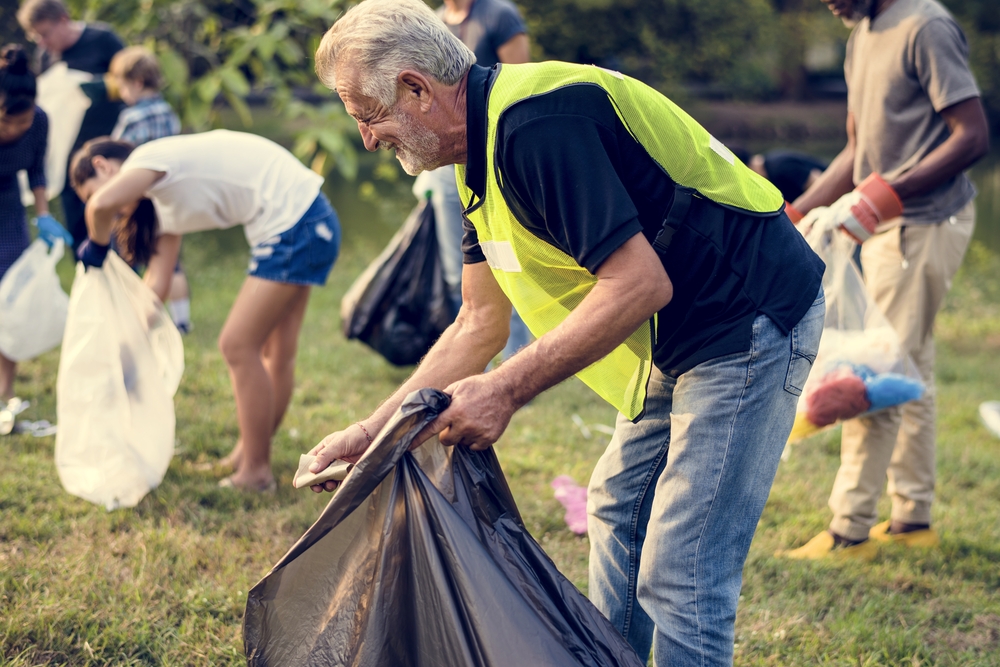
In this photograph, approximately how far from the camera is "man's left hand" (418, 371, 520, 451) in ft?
5.26

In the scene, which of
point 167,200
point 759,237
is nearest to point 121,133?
point 167,200

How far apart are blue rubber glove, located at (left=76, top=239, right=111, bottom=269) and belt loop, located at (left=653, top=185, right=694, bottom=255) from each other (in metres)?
2.25

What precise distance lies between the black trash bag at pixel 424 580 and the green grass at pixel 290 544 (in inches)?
29.1

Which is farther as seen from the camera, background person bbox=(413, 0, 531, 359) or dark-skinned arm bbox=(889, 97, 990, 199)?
background person bbox=(413, 0, 531, 359)

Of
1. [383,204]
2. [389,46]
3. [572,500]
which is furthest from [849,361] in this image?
[383,204]

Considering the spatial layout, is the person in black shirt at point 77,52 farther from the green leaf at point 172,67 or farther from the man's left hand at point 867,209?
the man's left hand at point 867,209

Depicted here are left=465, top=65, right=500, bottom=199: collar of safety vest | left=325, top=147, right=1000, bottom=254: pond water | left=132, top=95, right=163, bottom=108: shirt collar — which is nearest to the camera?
left=465, top=65, right=500, bottom=199: collar of safety vest

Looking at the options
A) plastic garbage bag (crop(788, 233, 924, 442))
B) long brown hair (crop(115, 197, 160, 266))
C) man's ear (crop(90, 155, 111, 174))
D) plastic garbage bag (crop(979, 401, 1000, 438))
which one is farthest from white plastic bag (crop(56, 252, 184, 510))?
plastic garbage bag (crop(979, 401, 1000, 438))

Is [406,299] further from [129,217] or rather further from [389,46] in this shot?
[389,46]

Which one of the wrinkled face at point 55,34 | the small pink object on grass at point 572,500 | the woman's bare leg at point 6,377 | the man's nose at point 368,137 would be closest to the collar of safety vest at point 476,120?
the man's nose at point 368,137

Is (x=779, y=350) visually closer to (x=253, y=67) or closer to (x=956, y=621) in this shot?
(x=956, y=621)

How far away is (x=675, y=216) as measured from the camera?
1.62 meters

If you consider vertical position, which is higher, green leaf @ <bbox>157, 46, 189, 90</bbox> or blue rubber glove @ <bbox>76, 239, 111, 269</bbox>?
blue rubber glove @ <bbox>76, 239, 111, 269</bbox>

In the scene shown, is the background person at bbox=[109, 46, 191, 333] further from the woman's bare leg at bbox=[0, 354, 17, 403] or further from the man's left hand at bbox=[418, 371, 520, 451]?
the man's left hand at bbox=[418, 371, 520, 451]
